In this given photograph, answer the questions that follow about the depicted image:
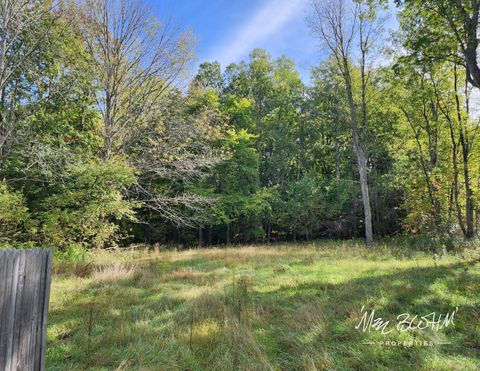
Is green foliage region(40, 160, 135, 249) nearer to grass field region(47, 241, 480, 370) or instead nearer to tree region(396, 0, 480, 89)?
grass field region(47, 241, 480, 370)

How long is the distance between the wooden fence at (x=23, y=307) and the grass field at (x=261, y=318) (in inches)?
29.2

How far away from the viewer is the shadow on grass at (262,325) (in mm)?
3232

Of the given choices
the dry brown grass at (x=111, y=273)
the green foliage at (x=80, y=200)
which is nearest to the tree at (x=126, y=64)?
the green foliage at (x=80, y=200)

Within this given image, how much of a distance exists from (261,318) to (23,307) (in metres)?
3.19

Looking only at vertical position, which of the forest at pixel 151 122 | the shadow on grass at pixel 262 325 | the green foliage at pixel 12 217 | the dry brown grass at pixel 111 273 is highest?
the forest at pixel 151 122

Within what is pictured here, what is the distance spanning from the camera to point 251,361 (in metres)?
3.18

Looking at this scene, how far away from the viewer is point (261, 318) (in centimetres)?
442

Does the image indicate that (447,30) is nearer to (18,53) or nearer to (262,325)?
(262,325)

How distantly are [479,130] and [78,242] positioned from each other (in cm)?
1608

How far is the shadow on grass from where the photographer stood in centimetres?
323

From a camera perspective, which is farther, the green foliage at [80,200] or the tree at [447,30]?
the green foliage at [80,200]
